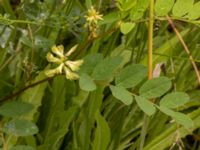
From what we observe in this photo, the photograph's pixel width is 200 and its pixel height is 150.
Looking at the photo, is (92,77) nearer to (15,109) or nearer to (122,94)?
(122,94)

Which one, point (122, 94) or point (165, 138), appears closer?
point (122, 94)

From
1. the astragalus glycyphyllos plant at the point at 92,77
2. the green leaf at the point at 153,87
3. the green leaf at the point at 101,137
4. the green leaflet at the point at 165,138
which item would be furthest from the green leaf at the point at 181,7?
the green leaflet at the point at 165,138

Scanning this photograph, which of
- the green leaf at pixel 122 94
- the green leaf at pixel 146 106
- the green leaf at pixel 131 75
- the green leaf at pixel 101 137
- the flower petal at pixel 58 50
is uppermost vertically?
the flower petal at pixel 58 50

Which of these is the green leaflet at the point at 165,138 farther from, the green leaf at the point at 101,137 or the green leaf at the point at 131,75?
the green leaf at the point at 131,75

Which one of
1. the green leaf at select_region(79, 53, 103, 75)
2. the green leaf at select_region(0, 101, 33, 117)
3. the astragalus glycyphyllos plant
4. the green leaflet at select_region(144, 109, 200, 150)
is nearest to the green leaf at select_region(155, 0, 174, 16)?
the astragalus glycyphyllos plant

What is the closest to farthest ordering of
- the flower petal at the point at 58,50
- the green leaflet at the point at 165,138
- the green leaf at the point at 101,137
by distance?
the flower petal at the point at 58,50 < the green leaf at the point at 101,137 < the green leaflet at the point at 165,138

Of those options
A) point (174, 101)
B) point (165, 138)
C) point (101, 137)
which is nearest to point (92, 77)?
point (174, 101)
